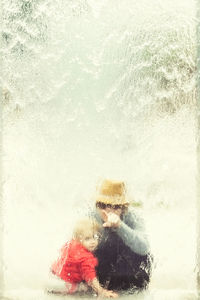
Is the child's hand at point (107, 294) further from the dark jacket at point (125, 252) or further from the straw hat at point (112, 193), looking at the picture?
the straw hat at point (112, 193)

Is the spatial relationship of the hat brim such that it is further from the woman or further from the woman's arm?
the woman's arm

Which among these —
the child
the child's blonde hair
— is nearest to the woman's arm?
the child

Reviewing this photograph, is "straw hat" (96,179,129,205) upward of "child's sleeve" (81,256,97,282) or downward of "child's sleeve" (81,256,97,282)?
upward

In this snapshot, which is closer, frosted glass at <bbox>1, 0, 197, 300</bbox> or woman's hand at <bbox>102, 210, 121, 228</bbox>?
woman's hand at <bbox>102, 210, 121, 228</bbox>

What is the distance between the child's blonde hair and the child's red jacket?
24mm

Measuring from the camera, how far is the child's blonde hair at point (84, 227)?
134 centimetres

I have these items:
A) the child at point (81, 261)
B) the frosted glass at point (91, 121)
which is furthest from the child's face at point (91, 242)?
the frosted glass at point (91, 121)

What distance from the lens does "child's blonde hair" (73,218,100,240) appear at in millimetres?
1340

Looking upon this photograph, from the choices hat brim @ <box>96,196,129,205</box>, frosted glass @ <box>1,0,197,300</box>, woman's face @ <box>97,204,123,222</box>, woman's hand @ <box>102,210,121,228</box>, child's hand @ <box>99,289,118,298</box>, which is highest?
frosted glass @ <box>1,0,197,300</box>

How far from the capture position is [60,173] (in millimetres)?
1455

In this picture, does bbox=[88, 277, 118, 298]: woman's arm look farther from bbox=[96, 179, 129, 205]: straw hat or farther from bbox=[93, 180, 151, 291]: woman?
bbox=[96, 179, 129, 205]: straw hat

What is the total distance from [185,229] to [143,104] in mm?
414

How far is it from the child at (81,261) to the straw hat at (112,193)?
0.07 metres

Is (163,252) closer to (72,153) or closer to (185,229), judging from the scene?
(185,229)
